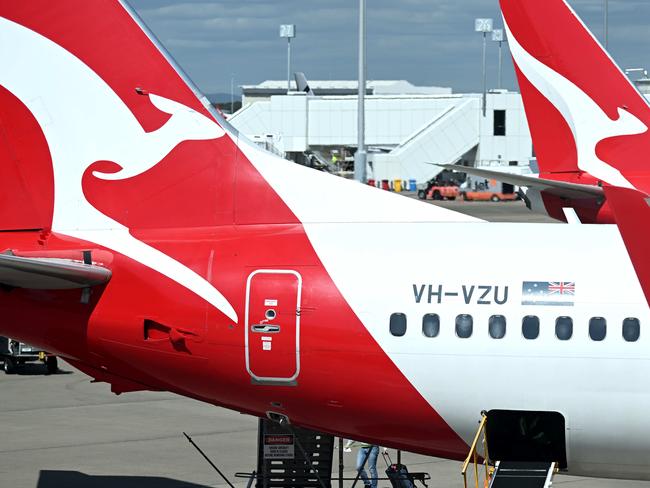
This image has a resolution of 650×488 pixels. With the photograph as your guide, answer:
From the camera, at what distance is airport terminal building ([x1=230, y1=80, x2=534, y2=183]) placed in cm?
12656

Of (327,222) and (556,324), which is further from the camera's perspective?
(327,222)

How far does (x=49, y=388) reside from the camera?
3083 centimetres

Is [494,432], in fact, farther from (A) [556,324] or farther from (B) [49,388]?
(B) [49,388]

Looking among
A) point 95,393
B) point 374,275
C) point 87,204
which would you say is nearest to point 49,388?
point 95,393

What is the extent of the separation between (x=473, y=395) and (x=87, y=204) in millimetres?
5964

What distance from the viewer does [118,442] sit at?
79.6ft

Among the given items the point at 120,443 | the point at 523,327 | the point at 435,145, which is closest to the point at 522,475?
the point at 523,327

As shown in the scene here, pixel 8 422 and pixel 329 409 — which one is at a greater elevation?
pixel 329 409

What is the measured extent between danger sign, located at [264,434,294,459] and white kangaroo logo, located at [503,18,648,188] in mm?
14430

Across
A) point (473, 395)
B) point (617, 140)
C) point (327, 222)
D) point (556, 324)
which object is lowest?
point (473, 395)

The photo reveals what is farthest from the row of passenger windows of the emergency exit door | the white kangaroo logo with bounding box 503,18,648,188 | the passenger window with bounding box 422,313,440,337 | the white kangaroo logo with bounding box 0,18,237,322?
the white kangaroo logo with bounding box 503,18,648,188

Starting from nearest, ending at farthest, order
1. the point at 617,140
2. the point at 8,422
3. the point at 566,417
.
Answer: the point at 566,417
the point at 8,422
the point at 617,140

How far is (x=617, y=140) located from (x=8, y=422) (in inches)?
626

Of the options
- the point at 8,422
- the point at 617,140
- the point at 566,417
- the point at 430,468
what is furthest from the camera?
the point at 617,140
